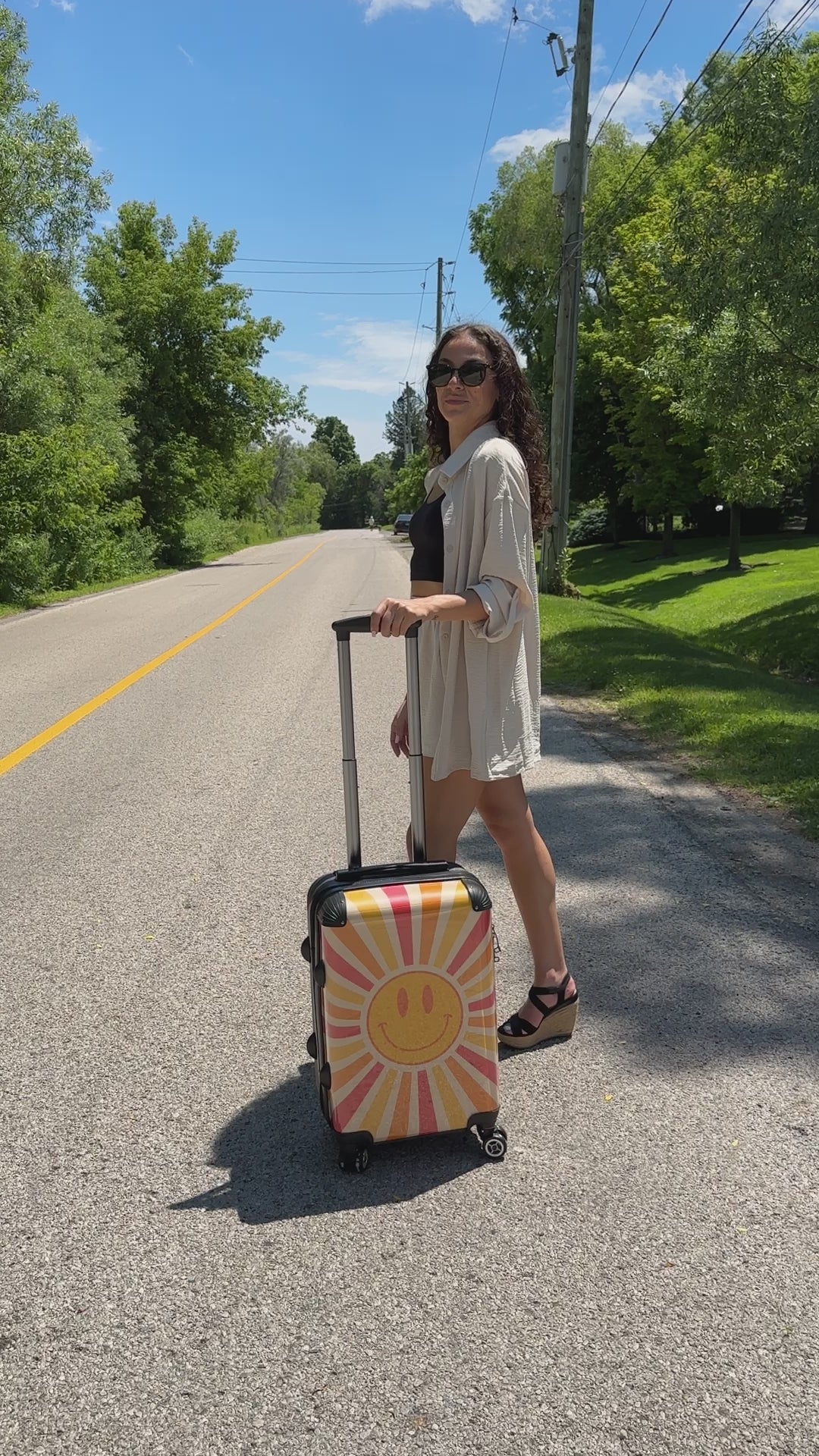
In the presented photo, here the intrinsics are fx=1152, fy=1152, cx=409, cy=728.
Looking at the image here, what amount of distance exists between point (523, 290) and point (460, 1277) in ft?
152

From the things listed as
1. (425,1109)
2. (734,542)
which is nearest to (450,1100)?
(425,1109)

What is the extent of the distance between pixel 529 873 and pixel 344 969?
75 cm

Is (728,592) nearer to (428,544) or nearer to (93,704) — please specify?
(93,704)

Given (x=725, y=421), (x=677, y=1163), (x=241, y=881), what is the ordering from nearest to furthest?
(x=677, y=1163) → (x=241, y=881) → (x=725, y=421)

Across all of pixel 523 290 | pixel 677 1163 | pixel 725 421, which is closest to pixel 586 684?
pixel 725 421

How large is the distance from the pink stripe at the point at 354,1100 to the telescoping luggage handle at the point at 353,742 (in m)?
0.49

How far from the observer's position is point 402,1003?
8.86 ft

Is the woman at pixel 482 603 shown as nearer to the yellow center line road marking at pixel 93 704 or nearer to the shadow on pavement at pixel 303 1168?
the shadow on pavement at pixel 303 1168

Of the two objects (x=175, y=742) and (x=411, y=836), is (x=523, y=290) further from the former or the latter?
(x=411, y=836)

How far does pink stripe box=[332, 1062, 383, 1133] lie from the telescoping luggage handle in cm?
49

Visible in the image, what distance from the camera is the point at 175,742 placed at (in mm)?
7754

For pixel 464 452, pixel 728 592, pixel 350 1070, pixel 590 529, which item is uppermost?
pixel 464 452

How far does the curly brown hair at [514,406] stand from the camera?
9.86 feet

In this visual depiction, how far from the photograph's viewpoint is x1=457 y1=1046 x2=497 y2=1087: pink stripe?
2.78m
